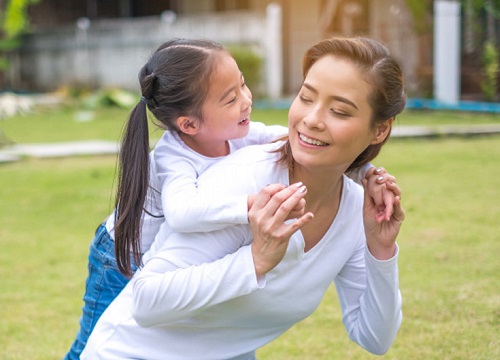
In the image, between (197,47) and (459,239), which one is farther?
(459,239)

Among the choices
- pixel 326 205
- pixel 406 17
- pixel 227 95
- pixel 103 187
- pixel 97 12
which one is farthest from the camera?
pixel 97 12

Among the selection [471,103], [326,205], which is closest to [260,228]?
[326,205]

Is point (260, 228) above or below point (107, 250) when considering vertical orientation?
above

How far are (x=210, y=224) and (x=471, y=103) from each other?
12020mm

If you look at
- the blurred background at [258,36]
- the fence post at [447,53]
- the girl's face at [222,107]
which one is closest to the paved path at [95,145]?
the blurred background at [258,36]

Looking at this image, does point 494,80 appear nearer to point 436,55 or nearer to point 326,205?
point 436,55

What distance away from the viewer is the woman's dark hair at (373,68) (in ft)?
6.88

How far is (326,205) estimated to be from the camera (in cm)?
233

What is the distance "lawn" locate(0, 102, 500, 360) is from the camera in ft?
12.1

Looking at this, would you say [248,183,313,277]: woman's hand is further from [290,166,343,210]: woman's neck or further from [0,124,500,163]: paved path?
[0,124,500,163]: paved path

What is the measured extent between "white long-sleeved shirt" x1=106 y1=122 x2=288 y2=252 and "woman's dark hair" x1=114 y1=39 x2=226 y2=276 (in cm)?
7

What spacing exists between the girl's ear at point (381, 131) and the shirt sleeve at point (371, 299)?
12.0 inches

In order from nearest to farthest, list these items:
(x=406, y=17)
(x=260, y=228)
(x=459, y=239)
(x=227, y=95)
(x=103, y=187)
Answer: (x=260, y=228) < (x=227, y=95) < (x=459, y=239) < (x=103, y=187) < (x=406, y=17)

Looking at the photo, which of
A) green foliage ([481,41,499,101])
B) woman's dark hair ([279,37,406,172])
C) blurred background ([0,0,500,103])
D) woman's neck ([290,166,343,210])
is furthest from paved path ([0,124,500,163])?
woman's dark hair ([279,37,406,172])
